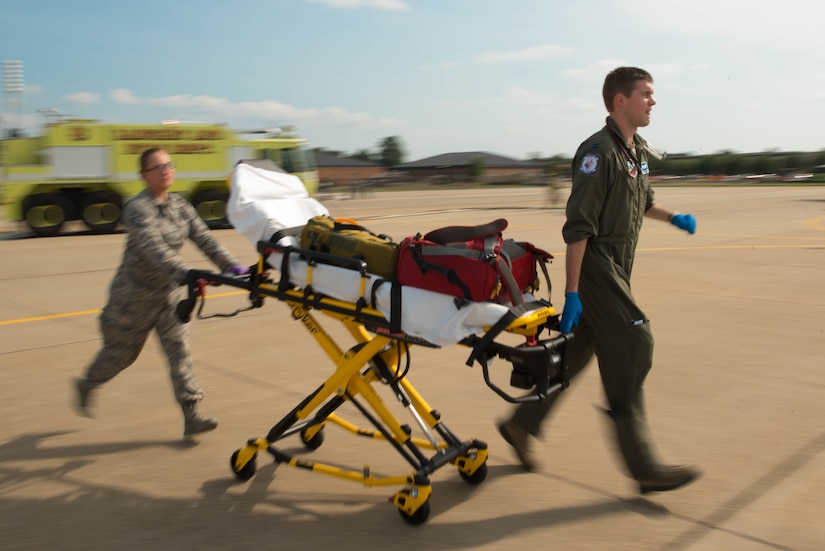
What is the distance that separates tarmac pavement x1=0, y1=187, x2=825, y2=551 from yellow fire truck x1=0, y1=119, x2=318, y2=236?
11.9m

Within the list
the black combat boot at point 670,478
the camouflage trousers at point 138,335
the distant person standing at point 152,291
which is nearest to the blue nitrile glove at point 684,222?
the black combat boot at point 670,478

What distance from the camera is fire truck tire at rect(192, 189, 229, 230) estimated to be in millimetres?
20406

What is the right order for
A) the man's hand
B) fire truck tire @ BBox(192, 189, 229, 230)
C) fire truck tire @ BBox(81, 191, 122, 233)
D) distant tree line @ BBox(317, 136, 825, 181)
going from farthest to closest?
distant tree line @ BBox(317, 136, 825, 181) → fire truck tire @ BBox(192, 189, 229, 230) → fire truck tire @ BBox(81, 191, 122, 233) → the man's hand

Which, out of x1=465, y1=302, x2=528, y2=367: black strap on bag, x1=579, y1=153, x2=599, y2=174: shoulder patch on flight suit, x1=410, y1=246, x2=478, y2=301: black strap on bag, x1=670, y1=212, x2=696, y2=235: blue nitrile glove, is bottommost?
x1=465, y1=302, x2=528, y2=367: black strap on bag

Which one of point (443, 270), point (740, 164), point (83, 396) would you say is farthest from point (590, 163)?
point (740, 164)

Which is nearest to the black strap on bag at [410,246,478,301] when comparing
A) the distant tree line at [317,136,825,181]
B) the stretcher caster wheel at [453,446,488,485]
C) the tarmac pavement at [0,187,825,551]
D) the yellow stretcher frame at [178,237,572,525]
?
the yellow stretcher frame at [178,237,572,525]

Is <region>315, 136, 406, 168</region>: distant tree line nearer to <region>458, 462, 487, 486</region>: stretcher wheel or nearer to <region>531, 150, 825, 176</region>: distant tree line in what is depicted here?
<region>531, 150, 825, 176</region>: distant tree line

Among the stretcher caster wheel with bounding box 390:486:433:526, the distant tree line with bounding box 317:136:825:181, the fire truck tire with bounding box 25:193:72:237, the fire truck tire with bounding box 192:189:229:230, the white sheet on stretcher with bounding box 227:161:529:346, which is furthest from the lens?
the distant tree line with bounding box 317:136:825:181

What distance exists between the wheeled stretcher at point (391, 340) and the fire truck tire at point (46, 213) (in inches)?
649

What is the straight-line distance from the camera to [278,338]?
675cm

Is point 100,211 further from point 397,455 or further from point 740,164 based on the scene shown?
point 740,164

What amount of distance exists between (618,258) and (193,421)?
249 cm

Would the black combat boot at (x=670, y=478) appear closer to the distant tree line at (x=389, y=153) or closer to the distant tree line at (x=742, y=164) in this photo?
the distant tree line at (x=742, y=164)

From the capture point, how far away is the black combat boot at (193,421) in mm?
4266
